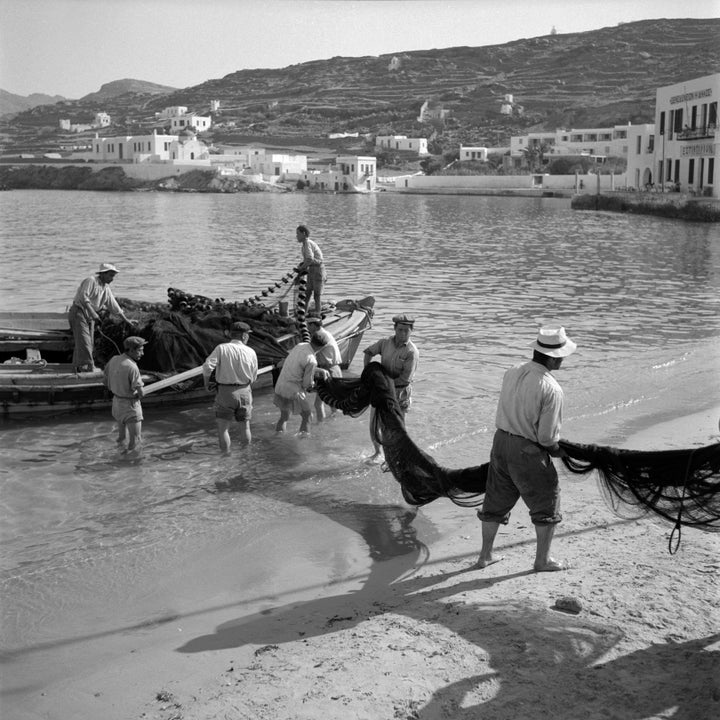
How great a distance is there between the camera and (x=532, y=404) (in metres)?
6.22

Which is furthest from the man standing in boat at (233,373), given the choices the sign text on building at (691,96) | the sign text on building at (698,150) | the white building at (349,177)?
the white building at (349,177)

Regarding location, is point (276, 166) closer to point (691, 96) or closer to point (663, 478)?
point (691, 96)

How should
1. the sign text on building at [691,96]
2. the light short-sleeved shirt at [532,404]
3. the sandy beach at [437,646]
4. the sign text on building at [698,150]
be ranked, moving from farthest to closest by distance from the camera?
the sign text on building at [691,96]
the sign text on building at [698,150]
the light short-sleeved shirt at [532,404]
the sandy beach at [437,646]

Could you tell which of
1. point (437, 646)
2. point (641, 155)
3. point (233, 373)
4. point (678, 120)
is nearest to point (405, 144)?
point (641, 155)

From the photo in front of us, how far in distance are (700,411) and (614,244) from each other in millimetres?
34527

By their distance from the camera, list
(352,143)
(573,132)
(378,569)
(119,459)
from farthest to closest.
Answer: (352,143) → (573,132) → (119,459) → (378,569)

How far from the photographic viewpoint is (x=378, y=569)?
7.29 metres

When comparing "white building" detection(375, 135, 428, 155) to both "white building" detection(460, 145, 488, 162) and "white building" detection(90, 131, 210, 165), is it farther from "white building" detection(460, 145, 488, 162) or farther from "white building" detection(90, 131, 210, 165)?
"white building" detection(90, 131, 210, 165)

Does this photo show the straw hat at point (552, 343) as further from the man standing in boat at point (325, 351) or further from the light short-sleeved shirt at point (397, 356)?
the man standing in boat at point (325, 351)

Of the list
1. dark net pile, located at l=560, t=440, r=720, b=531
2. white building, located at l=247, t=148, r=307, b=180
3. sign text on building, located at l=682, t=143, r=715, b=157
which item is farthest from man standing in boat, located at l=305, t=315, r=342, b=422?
white building, located at l=247, t=148, r=307, b=180

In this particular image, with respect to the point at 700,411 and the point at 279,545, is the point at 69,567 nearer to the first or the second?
the point at 279,545

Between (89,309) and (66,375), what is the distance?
971 millimetres

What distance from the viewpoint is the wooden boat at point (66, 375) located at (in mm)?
12031

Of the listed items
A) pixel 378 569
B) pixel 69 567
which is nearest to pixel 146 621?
pixel 69 567
